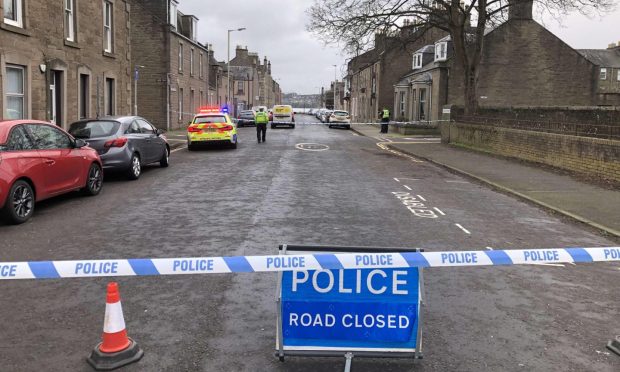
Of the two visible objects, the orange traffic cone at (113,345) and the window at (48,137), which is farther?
the window at (48,137)

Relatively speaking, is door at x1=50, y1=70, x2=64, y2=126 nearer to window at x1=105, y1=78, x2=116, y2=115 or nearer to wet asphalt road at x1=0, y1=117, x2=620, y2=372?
window at x1=105, y1=78, x2=116, y2=115

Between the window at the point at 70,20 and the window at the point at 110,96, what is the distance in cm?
356

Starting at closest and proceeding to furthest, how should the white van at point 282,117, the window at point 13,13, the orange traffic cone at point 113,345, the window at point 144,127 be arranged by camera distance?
the orange traffic cone at point 113,345 → the window at point 144,127 → the window at point 13,13 → the white van at point 282,117

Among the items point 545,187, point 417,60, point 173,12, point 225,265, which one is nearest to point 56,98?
point 545,187

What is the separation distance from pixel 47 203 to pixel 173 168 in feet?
19.9

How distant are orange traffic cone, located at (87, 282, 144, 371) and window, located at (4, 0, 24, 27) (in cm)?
1480

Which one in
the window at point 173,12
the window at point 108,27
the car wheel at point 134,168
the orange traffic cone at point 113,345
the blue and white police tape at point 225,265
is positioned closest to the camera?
the blue and white police tape at point 225,265

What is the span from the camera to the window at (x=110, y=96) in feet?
77.1

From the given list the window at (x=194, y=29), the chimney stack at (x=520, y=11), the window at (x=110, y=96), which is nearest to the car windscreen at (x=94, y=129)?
the window at (x=110, y=96)

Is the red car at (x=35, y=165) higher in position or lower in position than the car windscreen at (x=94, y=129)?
lower

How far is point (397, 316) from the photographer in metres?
3.86

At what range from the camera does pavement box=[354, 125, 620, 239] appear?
31.5 feet

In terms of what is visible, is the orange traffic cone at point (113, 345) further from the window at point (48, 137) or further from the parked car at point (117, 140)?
the parked car at point (117, 140)

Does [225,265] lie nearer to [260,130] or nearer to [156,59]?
[260,130]
